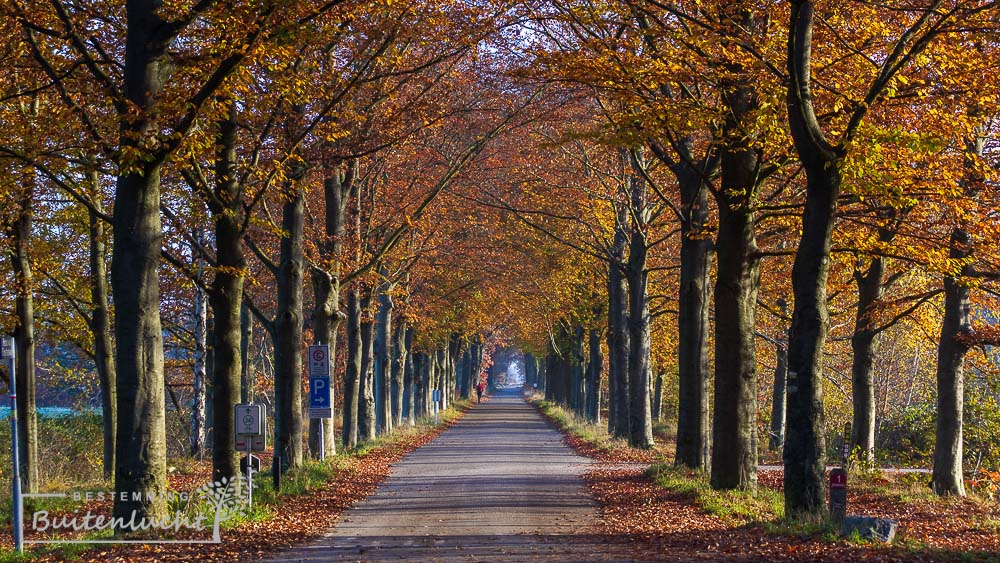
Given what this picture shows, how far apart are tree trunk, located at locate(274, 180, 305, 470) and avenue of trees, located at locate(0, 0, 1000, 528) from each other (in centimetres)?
6

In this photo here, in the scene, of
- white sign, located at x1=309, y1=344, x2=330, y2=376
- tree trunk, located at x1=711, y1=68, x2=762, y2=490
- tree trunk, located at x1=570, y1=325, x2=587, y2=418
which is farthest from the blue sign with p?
tree trunk, located at x1=570, y1=325, x2=587, y2=418

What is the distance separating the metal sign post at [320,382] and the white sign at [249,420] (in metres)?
6.45

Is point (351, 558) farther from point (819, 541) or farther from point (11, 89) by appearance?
point (11, 89)

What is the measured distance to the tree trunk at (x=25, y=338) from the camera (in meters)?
18.7

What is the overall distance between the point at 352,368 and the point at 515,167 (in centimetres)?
702

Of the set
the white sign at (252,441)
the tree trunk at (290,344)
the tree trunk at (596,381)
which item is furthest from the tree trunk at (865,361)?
the tree trunk at (596,381)

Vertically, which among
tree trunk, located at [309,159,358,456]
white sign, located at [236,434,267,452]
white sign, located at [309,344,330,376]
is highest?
tree trunk, located at [309,159,358,456]

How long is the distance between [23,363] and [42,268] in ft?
7.83

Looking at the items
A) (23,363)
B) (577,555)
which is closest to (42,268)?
(23,363)

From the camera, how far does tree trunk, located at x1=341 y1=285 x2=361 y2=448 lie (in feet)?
91.8

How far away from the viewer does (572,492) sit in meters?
17.6

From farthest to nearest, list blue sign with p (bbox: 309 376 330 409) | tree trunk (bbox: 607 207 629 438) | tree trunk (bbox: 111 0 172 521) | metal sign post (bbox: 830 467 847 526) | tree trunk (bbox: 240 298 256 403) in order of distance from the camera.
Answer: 1. tree trunk (bbox: 240 298 256 403)
2. tree trunk (bbox: 607 207 629 438)
3. blue sign with p (bbox: 309 376 330 409)
4. metal sign post (bbox: 830 467 847 526)
5. tree trunk (bbox: 111 0 172 521)

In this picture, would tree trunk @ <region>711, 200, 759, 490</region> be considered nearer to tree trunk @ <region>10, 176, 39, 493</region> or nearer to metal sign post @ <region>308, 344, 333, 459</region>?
metal sign post @ <region>308, 344, 333, 459</region>

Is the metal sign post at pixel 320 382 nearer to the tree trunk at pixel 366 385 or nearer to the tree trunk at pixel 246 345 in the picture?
the tree trunk at pixel 366 385
